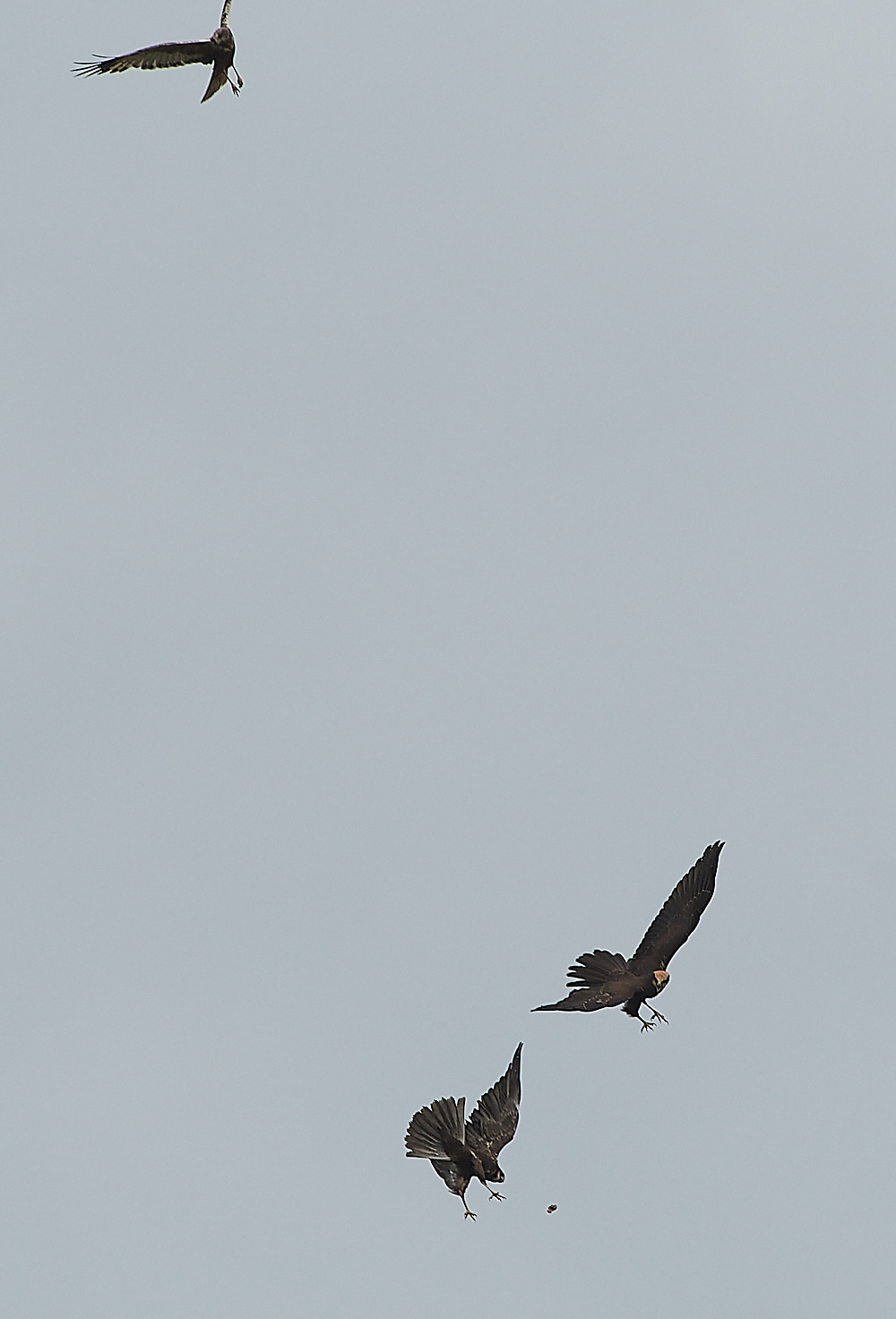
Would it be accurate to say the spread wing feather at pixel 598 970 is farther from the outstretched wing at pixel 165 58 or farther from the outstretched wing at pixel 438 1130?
the outstretched wing at pixel 165 58

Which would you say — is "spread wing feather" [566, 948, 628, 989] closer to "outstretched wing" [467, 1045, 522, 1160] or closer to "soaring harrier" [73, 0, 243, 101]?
"outstretched wing" [467, 1045, 522, 1160]

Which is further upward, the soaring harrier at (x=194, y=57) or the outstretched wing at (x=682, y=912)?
the soaring harrier at (x=194, y=57)

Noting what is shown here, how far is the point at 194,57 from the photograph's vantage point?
48.5 metres

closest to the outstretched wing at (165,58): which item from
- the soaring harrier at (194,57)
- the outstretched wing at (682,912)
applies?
the soaring harrier at (194,57)

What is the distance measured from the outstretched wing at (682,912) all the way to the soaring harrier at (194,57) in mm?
20466

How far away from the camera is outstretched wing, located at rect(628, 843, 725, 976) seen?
161 ft

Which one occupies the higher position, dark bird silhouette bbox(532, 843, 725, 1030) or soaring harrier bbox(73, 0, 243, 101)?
soaring harrier bbox(73, 0, 243, 101)

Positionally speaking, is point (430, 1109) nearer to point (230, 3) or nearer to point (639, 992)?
point (639, 992)

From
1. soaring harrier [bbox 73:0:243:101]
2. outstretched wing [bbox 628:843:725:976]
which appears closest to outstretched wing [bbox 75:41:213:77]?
soaring harrier [bbox 73:0:243:101]

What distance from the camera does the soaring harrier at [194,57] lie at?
47969 mm

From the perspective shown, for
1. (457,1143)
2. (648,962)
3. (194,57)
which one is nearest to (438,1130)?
(457,1143)

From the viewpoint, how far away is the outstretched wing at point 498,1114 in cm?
4766

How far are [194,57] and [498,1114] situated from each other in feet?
81.3

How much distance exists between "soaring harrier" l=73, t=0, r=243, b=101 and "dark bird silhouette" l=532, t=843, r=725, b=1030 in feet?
68.0
